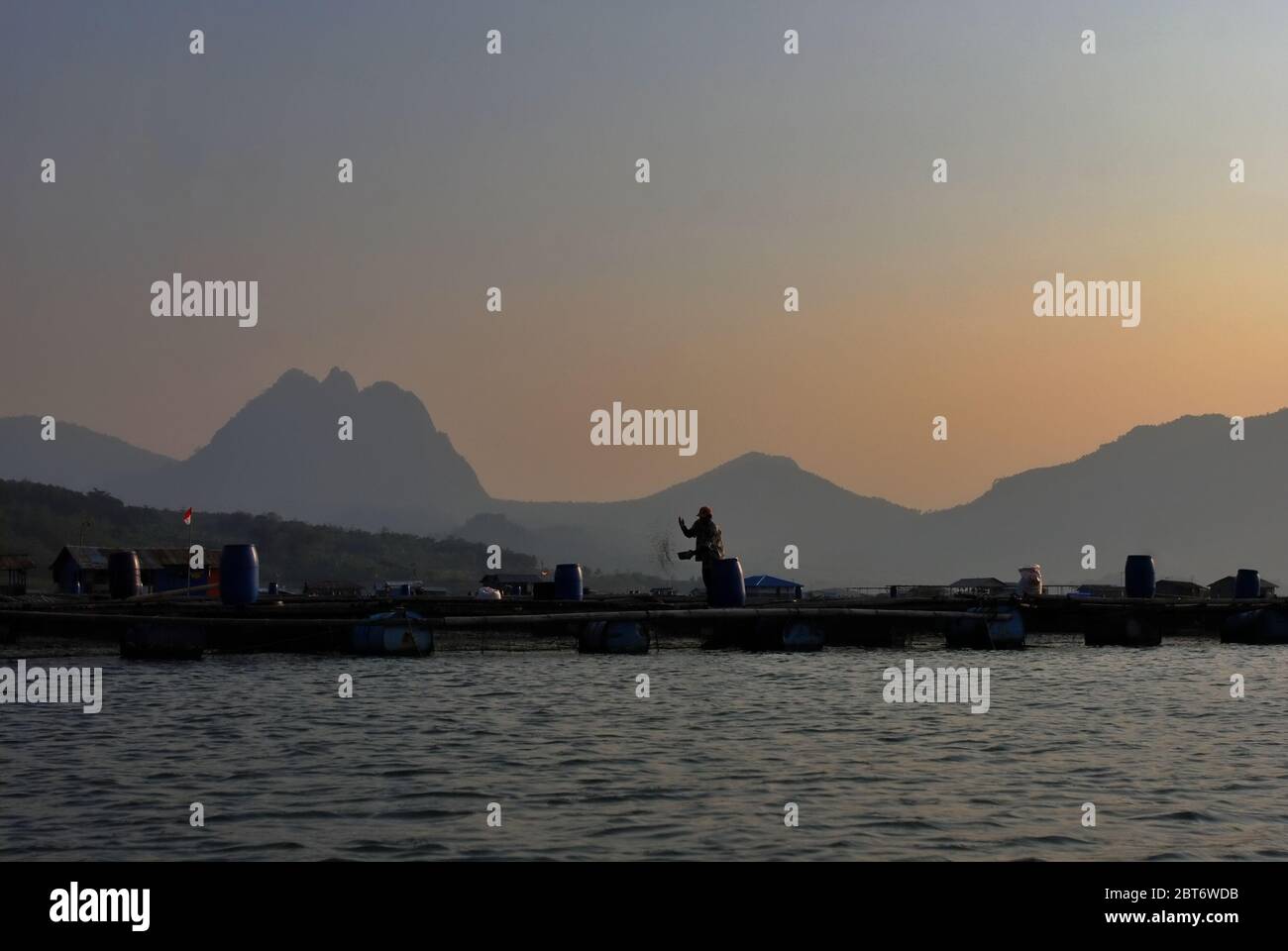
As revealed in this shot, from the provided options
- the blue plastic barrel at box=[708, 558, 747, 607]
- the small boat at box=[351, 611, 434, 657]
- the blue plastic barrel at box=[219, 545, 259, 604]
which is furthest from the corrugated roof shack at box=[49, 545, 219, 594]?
the blue plastic barrel at box=[708, 558, 747, 607]

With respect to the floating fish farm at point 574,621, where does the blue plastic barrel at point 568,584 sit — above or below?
above

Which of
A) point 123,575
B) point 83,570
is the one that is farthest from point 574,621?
point 83,570

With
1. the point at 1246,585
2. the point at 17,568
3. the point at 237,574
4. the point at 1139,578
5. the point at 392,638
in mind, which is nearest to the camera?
the point at 392,638

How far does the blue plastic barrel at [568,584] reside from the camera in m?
52.5

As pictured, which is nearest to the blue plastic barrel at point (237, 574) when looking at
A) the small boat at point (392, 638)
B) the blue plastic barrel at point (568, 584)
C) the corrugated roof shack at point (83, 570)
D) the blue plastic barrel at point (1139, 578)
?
the small boat at point (392, 638)

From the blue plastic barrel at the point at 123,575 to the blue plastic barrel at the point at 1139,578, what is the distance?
39874 mm

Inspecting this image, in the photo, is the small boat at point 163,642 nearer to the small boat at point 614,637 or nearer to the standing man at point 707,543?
the small boat at point 614,637

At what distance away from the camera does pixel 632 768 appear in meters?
23.0

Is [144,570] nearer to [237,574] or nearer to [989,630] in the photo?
[237,574]

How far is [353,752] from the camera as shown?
80.7 feet

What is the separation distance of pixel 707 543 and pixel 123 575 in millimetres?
23576

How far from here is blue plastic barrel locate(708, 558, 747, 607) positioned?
157ft
